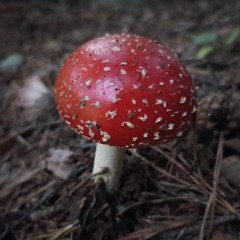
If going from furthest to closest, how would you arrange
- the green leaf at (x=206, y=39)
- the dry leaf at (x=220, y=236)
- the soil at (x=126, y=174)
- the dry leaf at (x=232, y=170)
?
the green leaf at (x=206, y=39) < the dry leaf at (x=232, y=170) < the soil at (x=126, y=174) < the dry leaf at (x=220, y=236)

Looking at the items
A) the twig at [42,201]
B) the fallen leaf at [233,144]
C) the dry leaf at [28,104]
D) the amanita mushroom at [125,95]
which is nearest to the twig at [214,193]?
the fallen leaf at [233,144]

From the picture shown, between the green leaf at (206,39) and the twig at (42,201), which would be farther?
the green leaf at (206,39)

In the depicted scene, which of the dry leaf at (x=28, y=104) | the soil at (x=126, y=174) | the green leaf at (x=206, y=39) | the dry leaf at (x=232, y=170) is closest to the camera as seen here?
the soil at (x=126, y=174)

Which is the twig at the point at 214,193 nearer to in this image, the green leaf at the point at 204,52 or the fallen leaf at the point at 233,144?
the fallen leaf at the point at 233,144

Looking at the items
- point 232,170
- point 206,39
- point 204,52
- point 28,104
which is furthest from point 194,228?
point 206,39

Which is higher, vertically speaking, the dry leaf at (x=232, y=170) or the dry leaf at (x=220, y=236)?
the dry leaf at (x=232, y=170)

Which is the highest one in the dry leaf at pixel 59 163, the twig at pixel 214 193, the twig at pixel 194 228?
the twig at pixel 214 193
